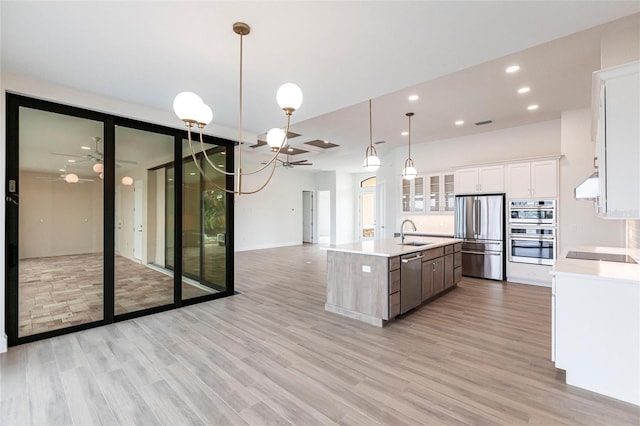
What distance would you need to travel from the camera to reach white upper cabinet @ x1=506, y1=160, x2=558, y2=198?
5.29m

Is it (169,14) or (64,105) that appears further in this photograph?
(64,105)

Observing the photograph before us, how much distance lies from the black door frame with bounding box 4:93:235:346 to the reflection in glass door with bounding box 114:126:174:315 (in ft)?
0.31

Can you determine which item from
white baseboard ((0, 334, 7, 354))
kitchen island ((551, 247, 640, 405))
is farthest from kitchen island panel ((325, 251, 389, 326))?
white baseboard ((0, 334, 7, 354))

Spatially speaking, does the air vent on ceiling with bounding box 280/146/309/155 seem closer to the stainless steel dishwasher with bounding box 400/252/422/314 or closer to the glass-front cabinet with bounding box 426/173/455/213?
the glass-front cabinet with bounding box 426/173/455/213

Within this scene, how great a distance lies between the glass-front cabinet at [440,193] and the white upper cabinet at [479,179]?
32 centimetres

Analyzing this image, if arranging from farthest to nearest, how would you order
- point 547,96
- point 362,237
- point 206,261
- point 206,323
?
point 362,237 → point 206,261 → point 547,96 → point 206,323

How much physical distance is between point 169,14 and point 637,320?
399cm

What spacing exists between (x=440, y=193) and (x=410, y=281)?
3682 millimetres

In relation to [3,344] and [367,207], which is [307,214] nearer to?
[367,207]

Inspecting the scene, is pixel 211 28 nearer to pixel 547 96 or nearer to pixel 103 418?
pixel 103 418

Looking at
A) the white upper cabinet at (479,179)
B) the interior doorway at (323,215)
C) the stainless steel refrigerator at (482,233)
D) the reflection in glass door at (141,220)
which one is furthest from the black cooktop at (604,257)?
the interior doorway at (323,215)

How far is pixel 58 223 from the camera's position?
340 cm

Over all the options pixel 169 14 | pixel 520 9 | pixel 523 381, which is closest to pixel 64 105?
pixel 169 14

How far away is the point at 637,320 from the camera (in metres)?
2.09
